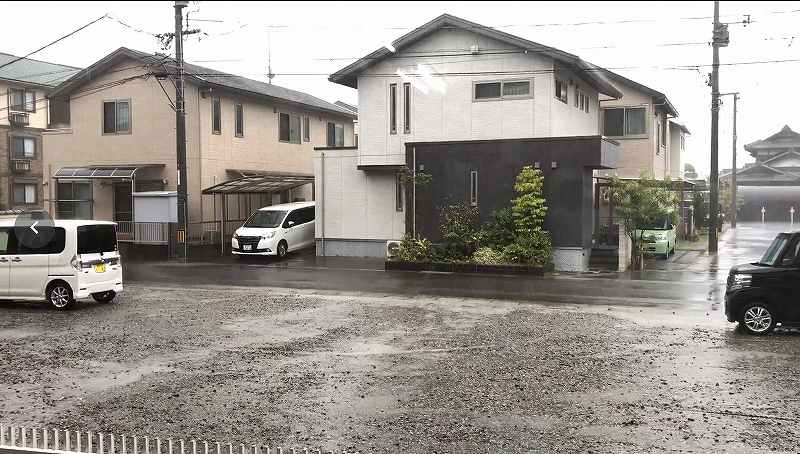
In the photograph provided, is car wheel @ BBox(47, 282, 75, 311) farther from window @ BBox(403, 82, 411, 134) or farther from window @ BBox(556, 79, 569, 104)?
window @ BBox(556, 79, 569, 104)

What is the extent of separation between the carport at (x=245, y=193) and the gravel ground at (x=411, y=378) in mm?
13904

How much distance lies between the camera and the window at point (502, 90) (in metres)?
23.4

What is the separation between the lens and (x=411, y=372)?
9.09 meters

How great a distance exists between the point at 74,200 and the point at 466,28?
741 inches

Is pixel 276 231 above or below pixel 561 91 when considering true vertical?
below

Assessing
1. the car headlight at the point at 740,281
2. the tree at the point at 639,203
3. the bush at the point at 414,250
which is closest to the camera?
the car headlight at the point at 740,281

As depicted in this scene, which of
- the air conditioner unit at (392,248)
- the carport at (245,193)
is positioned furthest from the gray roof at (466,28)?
the air conditioner unit at (392,248)

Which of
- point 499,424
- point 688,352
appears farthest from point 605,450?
point 688,352

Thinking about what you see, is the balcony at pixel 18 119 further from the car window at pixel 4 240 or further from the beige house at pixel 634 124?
the beige house at pixel 634 124

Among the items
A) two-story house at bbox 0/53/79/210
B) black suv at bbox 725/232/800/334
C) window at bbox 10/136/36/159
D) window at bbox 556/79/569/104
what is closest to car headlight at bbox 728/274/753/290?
black suv at bbox 725/232/800/334

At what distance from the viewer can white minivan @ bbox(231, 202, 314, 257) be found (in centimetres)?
2483

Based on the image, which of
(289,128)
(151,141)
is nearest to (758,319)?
(151,141)

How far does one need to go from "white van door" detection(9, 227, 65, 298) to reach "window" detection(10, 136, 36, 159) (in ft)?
105

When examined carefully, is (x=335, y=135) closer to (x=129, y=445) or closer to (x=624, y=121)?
(x=624, y=121)
